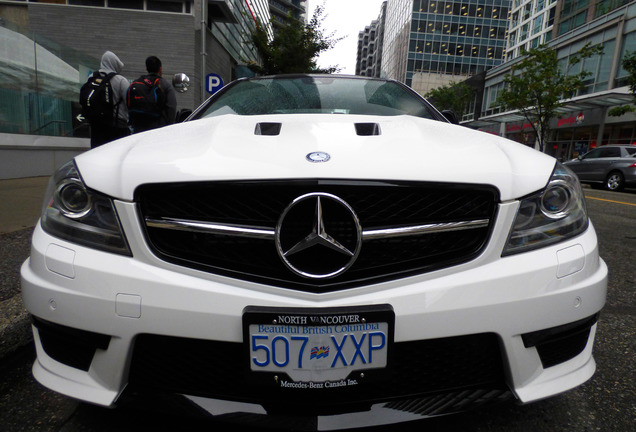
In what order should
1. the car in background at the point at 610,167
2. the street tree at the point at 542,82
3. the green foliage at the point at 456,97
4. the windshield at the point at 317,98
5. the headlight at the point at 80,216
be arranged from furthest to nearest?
the green foliage at the point at 456,97 < the street tree at the point at 542,82 < the car in background at the point at 610,167 < the windshield at the point at 317,98 < the headlight at the point at 80,216

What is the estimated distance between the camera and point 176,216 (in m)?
1.13

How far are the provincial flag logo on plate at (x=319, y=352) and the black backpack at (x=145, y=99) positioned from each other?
161 inches

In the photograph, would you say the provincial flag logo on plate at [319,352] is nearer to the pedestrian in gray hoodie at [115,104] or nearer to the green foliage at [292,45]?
the pedestrian in gray hoodie at [115,104]

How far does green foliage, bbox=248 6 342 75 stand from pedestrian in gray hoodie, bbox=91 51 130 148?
35.4 ft

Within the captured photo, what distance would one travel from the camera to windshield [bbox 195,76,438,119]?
219 centimetres

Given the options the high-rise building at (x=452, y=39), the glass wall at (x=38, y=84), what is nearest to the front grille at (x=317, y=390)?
the glass wall at (x=38, y=84)

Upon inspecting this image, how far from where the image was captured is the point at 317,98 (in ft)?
7.63

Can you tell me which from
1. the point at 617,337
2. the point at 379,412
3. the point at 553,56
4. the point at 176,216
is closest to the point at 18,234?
the point at 176,216

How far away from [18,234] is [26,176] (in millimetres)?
4621

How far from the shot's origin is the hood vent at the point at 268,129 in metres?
1.42

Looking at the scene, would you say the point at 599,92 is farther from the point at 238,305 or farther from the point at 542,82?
the point at 238,305

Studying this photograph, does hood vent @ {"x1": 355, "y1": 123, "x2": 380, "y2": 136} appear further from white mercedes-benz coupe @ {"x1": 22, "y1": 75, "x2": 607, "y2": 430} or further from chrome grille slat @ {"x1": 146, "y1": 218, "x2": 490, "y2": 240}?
chrome grille slat @ {"x1": 146, "y1": 218, "x2": 490, "y2": 240}

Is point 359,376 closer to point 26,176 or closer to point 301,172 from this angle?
point 301,172

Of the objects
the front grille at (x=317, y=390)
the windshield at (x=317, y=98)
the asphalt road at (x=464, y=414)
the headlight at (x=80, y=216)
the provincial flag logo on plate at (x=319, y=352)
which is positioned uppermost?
the windshield at (x=317, y=98)
